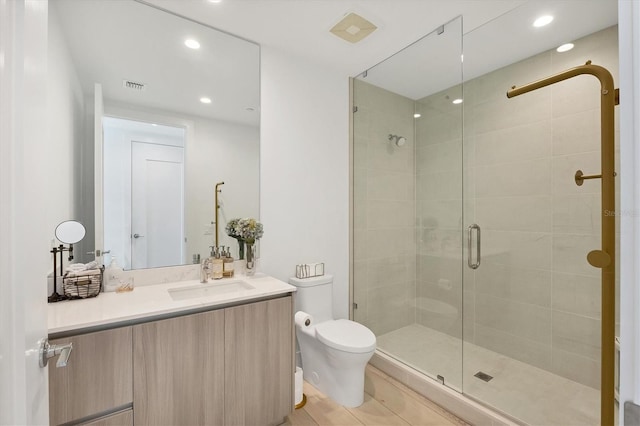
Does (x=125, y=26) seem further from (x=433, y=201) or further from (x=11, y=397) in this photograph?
(x=433, y=201)

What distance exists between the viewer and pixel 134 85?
6.04ft

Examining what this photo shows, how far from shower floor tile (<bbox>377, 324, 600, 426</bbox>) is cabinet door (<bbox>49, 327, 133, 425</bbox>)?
191 centimetres

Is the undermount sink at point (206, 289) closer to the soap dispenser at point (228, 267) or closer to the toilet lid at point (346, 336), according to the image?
the soap dispenser at point (228, 267)

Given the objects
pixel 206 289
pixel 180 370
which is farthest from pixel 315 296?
pixel 180 370

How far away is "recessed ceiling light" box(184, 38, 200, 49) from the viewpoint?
1975 mm

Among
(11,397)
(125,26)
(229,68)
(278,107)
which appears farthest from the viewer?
(278,107)

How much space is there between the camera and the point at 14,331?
570 mm

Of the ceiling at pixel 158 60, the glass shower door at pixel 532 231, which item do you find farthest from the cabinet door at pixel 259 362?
the ceiling at pixel 158 60

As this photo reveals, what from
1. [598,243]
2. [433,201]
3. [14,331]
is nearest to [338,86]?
[433,201]

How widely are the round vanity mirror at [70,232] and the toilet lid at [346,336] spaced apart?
150 cm

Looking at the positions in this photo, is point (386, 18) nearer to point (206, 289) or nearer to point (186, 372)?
point (206, 289)

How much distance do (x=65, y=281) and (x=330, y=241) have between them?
1.78 meters

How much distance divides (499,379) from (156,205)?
2.66m

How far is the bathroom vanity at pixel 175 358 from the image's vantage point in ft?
4.04
